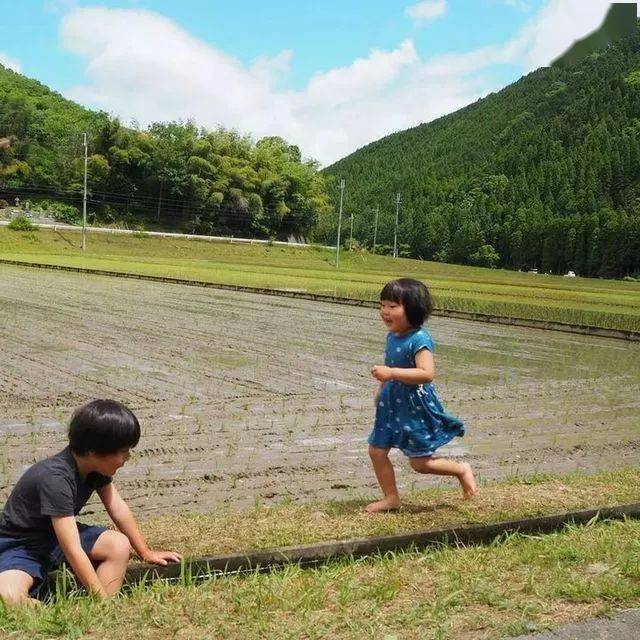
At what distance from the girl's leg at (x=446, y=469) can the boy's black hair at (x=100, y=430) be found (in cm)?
154

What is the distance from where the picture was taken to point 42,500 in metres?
2.92

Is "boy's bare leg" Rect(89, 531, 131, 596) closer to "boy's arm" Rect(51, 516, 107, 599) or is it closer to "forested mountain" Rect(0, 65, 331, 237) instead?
"boy's arm" Rect(51, 516, 107, 599)

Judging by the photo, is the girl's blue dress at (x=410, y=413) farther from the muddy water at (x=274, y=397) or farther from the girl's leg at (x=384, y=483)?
the muddy water at (x=274, y=397)

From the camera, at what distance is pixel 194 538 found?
10.7 ft

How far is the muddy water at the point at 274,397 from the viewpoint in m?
4.80

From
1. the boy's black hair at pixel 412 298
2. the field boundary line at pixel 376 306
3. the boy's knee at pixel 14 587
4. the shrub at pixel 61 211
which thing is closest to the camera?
the boy's knee at pixel 14 587

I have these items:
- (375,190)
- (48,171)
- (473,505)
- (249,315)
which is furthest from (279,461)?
(375,190)

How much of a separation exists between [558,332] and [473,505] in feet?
41.2

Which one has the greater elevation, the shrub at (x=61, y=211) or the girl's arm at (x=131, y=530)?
the shrub at (x=61, y=211)

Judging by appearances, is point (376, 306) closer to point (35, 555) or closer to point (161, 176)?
point (35, 555)

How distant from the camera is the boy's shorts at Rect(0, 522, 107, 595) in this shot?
293 cm

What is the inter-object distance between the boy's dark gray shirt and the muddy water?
1.07 meters

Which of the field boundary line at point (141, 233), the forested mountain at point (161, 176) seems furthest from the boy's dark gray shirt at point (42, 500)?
the forested mountain at point (161, 176)

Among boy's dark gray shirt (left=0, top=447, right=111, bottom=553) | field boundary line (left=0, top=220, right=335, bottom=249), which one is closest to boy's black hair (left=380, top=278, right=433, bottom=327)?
boy's dark gray shirt (left=0, top=447, right=111, bottom=553)
